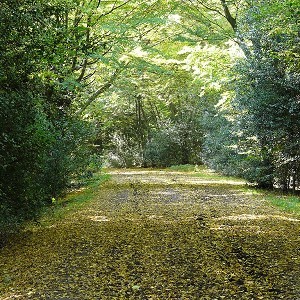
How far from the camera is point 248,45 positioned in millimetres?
15734

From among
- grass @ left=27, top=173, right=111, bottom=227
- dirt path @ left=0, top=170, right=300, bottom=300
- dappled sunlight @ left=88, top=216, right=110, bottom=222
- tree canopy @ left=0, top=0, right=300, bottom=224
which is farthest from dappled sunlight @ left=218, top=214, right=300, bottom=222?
grass @ left=27, top=173, right=111, bottom=227

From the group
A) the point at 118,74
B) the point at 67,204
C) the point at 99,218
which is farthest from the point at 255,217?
the point at 118,74

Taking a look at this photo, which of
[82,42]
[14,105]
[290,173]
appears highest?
[82,42]

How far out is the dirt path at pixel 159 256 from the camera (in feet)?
18.3

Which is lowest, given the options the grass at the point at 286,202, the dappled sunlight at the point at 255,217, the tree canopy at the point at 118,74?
the dappled sunlight at the point at 255,217

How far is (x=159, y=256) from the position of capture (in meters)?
7.15

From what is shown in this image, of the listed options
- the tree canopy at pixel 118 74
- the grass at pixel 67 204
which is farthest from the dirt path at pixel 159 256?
the tree canopy at pixel 118 74

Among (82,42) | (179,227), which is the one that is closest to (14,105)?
(82,42)

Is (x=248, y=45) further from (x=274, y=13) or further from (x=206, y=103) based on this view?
(x=206, y=103)

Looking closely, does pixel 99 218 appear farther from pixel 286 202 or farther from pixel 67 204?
pixel 286 202

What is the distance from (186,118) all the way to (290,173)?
60.1 feet

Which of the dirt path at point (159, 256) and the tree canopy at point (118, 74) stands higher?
the tree canopy at point (118, 74)

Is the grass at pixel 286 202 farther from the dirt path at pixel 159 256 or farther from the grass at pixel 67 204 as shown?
the grass at pixel 67 204

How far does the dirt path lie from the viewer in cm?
557
